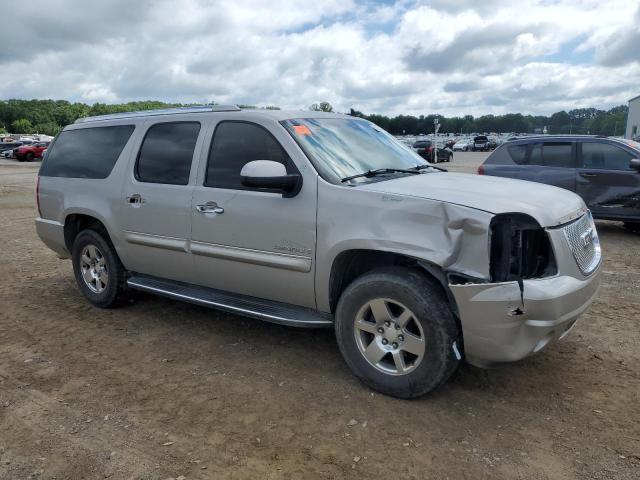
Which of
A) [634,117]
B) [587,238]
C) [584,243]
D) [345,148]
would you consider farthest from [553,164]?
[634,117]

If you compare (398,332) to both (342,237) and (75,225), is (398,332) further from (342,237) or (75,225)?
(75,225)

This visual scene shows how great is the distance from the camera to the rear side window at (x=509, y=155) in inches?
373

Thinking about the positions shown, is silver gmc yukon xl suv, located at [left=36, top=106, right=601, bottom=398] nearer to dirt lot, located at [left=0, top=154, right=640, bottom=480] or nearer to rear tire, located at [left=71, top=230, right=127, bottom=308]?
rear tire, located at [left=71, top=230, right=127, bottom=308]

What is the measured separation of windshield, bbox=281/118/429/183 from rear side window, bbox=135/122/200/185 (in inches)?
38.0

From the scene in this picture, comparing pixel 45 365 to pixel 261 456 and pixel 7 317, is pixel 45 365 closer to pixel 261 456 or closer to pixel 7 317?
pixel 7 317

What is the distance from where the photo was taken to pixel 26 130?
4188 inches

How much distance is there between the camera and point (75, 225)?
566 centimetres

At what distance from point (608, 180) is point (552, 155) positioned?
1009 mm

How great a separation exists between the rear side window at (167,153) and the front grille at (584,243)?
2.91 metres

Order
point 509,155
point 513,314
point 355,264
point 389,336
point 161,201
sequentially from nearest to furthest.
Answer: point 513,314
point 389,336
point 355,264
point 161,201
point 509,155

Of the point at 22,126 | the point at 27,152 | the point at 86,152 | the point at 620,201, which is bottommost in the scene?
the point at 27,152

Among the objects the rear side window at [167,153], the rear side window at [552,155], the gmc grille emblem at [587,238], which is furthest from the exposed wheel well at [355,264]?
the rear side window at [552,155]

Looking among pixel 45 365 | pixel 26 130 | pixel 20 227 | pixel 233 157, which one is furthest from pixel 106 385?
pixel 26 130

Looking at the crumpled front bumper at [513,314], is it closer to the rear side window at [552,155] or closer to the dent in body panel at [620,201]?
the dent in body panel at [620,201]
